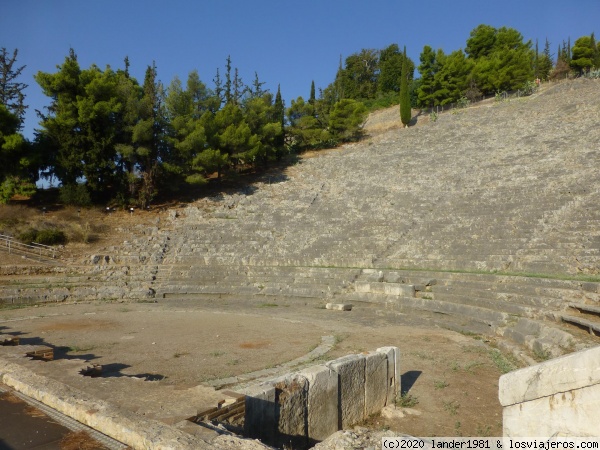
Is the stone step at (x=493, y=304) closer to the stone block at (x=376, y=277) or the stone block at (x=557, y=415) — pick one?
Answer: the stone block at (x=376, y=277)

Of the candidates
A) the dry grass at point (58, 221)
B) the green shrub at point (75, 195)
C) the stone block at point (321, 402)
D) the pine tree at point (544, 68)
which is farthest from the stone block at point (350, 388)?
the pine tree at point (544, 68)

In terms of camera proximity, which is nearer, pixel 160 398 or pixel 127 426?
pixel 127 426

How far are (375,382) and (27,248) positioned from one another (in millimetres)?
17309

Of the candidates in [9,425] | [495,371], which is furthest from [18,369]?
[495,371]

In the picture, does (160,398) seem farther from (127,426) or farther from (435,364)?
(435,364)

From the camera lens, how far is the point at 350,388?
5.30 meters

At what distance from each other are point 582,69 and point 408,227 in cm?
3843

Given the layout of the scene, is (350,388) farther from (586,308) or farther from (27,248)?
(27,248)

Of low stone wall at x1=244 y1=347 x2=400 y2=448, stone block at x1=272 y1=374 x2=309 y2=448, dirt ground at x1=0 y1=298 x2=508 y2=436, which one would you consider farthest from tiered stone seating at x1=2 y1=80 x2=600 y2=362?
stone block at x1=272 y1=374 x2=309 y2=448

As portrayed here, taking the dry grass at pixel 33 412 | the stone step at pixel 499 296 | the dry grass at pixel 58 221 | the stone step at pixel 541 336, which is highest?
the dry grass at pixel 58 221

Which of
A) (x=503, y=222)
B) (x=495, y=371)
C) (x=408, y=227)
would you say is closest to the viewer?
(x=495, y=371)

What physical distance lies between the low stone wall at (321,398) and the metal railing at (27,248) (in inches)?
637

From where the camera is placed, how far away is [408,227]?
58.7 feet

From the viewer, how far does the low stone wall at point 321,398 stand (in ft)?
14.1
